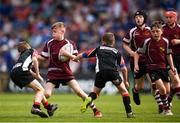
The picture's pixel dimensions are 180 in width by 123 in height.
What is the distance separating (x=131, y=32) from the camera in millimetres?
18828

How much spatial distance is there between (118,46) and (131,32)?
35.4 feet

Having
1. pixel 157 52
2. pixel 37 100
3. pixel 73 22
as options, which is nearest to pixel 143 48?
pixel 157 52

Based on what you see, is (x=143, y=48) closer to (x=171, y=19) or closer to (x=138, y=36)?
(x=138, y=36)

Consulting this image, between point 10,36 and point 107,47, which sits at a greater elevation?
point 10,36

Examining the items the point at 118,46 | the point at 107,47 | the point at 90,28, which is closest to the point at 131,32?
the point at 107,47

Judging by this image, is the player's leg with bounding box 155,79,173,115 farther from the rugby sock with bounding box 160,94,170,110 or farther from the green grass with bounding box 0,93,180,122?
the green grass with bounding box 0,93,180,122

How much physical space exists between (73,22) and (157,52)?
1591 cm

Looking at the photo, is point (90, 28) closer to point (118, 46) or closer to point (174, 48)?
point (118, 46)

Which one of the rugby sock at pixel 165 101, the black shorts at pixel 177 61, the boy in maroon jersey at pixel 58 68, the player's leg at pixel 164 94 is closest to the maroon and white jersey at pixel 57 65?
the boy in maroon jersey at pixel 58 68

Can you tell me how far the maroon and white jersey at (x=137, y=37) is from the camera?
1864cm

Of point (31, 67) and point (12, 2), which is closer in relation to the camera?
point (31, 67)

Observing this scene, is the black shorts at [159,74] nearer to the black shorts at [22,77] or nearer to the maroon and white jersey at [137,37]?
the maroon and white jersey at [137,37]

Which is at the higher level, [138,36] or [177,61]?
[138,36]

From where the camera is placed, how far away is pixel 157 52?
17.2m
